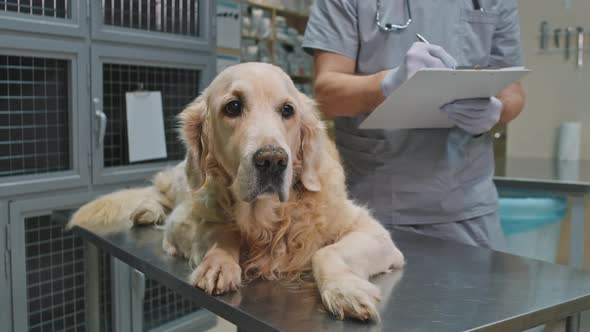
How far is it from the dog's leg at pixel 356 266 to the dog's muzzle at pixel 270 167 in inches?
5.8

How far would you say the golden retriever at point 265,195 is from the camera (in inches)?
37.0

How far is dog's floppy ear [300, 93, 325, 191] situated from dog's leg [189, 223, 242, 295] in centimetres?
18

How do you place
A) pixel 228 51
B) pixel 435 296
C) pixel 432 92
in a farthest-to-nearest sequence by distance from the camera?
pixel 228 51, pixel 432 92, pixel 435 296

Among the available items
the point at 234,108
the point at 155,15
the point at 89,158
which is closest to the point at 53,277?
the point at 89,158

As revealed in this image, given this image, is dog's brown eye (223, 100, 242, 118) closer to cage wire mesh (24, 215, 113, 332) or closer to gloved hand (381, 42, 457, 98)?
gloved hand (381, 42, 457, 98)

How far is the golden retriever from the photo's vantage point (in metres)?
0.94

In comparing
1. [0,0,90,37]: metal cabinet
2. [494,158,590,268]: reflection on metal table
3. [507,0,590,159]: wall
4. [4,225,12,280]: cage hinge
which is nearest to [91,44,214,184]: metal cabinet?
[0,0,90,37]: metal cabinet

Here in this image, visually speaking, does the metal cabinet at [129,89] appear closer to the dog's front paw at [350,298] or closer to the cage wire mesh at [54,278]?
the cage wire mesh at [54,278]

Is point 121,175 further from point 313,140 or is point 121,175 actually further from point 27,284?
point 313,140

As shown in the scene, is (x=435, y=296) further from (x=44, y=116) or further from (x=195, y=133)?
(x=44, y=116)

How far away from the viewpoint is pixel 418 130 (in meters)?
1.43

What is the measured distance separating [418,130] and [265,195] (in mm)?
624

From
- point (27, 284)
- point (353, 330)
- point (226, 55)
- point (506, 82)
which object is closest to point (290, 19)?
point (226, 55)

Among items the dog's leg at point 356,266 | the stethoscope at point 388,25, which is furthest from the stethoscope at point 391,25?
the dog's leg at point 356,266
